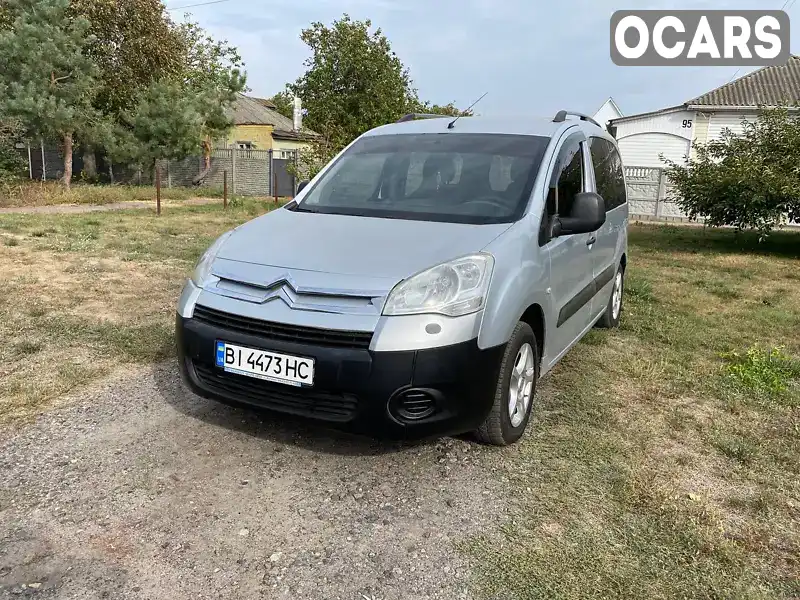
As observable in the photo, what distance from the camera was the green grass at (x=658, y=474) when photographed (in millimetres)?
2244

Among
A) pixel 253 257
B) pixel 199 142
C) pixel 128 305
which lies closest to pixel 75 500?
pixel 253 257

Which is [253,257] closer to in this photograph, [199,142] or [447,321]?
[447,321]

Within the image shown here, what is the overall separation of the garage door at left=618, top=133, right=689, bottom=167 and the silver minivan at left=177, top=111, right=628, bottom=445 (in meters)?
21.4

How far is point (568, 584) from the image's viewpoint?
2.17m

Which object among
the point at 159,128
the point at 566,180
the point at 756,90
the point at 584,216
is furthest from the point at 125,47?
the point at 584,216

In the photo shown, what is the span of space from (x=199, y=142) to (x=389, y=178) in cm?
2108

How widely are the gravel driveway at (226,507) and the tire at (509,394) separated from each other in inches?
5.4

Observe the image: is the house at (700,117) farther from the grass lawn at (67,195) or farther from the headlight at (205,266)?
the headlight at (205,266)

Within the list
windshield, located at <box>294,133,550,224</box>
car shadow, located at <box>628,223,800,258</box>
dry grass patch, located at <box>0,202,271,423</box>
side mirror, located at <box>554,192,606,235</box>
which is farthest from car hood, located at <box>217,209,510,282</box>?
car shadow, located at <box>628,223,800,258</box>

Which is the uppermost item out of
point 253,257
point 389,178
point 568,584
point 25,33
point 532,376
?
point 25,33

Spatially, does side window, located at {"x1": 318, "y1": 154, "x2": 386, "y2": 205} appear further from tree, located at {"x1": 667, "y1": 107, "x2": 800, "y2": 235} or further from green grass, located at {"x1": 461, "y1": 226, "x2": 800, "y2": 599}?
tree, located at {"x1": 667, "y1": 107, "x2": 800, "y2": 235}

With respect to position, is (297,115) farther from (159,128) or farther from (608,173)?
(608,173)

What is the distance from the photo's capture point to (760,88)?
22641mm

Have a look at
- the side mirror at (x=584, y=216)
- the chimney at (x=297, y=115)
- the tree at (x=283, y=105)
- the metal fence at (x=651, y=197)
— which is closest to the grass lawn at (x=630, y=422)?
the side mirror at (x=584, y=216)
